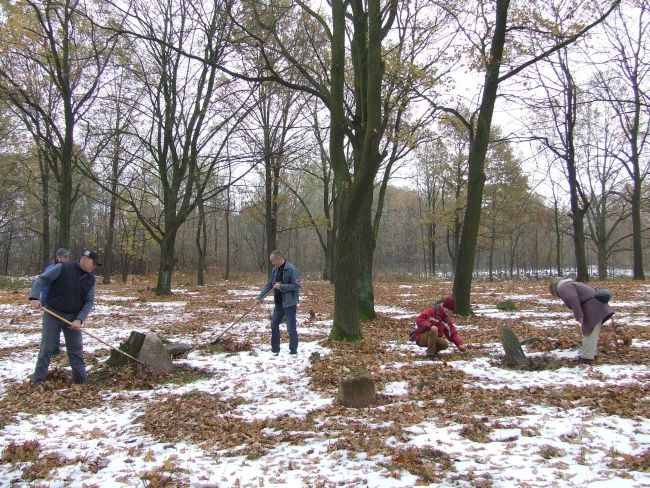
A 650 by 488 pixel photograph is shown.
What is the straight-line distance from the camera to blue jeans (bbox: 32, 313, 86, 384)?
21.6ft

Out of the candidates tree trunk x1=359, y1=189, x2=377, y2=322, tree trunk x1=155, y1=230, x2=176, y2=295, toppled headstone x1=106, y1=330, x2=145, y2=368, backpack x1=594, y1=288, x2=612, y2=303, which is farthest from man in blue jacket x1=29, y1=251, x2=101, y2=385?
tree trunk x1=155, y1=230, x2=176, y2=295

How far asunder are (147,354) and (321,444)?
4.05 m

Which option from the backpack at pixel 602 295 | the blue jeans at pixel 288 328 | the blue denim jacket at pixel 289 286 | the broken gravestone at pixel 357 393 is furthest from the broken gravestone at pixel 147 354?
the backpack at pixel 602 295

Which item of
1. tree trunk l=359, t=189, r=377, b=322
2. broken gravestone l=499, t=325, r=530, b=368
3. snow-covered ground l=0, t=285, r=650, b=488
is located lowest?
snow-covered ground l=0, t=285, r=650, b=488

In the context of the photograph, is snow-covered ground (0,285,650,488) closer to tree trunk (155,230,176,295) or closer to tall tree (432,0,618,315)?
tall tree (432,0,618,315)

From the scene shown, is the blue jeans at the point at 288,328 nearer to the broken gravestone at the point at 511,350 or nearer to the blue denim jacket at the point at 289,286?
the blue denim jacket at the point at 289,286

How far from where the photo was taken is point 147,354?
7.41m

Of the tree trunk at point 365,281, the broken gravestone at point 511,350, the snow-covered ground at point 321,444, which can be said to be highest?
the tree trunk at point 365,281

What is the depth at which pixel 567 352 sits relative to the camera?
7.62 meters

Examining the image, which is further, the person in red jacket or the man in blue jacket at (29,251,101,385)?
the person in red jacket

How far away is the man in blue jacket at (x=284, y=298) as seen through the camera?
27.2ft

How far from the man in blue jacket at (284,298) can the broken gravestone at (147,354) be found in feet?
6.07

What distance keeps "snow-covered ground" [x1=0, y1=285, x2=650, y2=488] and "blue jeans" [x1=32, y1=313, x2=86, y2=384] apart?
0.56 metres

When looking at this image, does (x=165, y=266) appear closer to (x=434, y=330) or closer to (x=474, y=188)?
(x=474, y=188)
